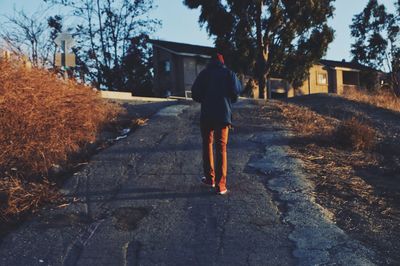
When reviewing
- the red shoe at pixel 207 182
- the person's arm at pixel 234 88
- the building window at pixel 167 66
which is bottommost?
the red shoe at pixel 207 182

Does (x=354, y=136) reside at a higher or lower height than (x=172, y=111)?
lower

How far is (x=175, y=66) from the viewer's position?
1686 inches

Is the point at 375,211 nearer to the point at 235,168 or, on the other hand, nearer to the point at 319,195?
the point at 319,195

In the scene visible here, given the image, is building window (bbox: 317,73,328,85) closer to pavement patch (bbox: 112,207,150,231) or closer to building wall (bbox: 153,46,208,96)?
building wall (bbox: 153,46,208,96)

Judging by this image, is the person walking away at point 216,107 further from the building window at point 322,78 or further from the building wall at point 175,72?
the building window at point 322,78

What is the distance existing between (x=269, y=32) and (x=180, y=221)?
28365mm

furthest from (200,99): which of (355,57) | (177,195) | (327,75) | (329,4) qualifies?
(327,75)

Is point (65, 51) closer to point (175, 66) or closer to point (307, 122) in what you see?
point (307, 122)

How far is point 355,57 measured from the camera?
46.3 meters

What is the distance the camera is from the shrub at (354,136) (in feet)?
31.8

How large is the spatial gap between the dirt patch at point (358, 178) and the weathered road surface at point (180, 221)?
240 millimetres

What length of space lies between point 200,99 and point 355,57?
41514 millimetres

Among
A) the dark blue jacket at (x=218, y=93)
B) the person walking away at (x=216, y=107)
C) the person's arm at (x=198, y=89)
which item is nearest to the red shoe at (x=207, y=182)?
the person walking away at (x=216, y=107)

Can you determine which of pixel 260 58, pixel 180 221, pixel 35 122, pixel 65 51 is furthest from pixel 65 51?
pixel 260 58
